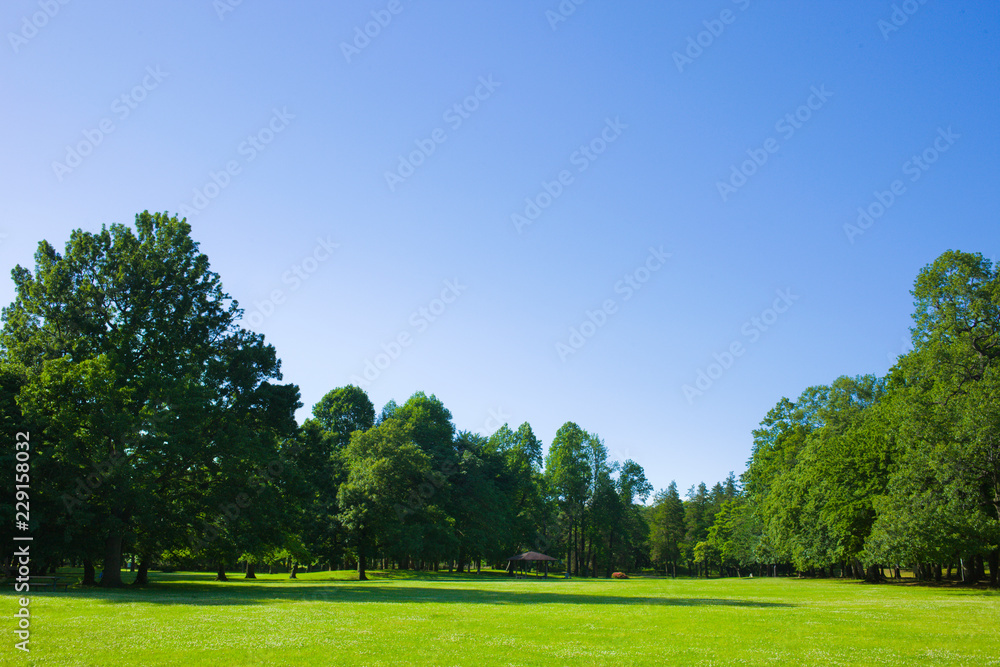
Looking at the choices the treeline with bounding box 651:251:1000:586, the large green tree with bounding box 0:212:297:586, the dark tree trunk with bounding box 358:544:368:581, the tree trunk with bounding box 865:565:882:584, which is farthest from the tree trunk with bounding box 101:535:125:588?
the tree trunk with bounding box 865:565:882:584

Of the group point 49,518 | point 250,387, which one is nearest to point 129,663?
point 49,518

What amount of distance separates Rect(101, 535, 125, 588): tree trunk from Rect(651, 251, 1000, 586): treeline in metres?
49.5

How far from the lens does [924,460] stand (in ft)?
143

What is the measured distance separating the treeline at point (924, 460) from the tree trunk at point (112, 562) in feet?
162

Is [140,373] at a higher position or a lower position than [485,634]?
higher

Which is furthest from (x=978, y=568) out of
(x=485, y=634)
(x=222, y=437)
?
(x=222, y=437)

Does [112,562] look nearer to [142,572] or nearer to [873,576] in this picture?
[142,572]

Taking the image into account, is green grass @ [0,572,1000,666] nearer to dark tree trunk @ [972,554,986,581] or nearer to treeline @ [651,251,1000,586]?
treeline @ [651,251,1000,586]

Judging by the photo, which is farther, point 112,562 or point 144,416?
point 112,562

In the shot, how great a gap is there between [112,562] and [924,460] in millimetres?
51896

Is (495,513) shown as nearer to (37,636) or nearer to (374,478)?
(374,478)

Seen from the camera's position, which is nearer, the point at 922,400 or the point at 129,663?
the point at 129,663

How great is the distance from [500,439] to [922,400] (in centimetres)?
6628

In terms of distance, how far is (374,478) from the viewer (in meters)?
65.8
